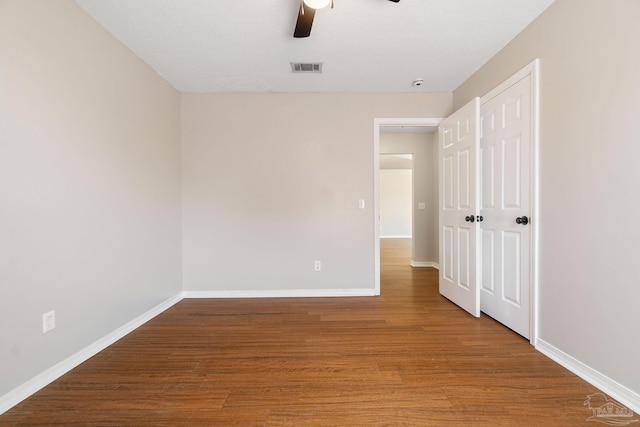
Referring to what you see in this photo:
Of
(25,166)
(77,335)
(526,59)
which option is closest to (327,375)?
(77,335)

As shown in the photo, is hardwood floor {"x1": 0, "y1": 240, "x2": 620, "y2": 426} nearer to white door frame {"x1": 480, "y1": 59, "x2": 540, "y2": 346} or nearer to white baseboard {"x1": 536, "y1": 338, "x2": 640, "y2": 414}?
white baseboard {"x1": 536, "y1": 338, "x2": 640, "y2": 414}

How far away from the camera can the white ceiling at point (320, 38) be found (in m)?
1.72

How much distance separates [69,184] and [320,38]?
212cm

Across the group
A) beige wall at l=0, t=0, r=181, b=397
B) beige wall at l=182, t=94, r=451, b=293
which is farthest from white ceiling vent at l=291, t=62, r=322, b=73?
beige wall at l=0, t=0, r=181, b=397

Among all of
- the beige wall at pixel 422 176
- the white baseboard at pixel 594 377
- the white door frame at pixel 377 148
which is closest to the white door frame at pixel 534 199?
the white baseboard at pixel 594 377

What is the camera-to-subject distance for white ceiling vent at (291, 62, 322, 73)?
93.8 inches

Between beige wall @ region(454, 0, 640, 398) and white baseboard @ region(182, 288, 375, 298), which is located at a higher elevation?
beige wall @ region(454, 0, 640, 398)

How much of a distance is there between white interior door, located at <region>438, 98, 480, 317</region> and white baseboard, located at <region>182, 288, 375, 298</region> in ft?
3.08

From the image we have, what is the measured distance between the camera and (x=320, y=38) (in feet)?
6.63

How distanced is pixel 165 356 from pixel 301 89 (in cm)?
287

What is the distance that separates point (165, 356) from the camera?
1764mm

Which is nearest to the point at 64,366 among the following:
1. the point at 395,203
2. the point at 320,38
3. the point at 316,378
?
the point at 316,378

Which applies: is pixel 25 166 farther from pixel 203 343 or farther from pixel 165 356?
pixel 203 343

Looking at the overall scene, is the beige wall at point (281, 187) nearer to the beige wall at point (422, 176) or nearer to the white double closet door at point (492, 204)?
the white double closet door at point (492, 204)
